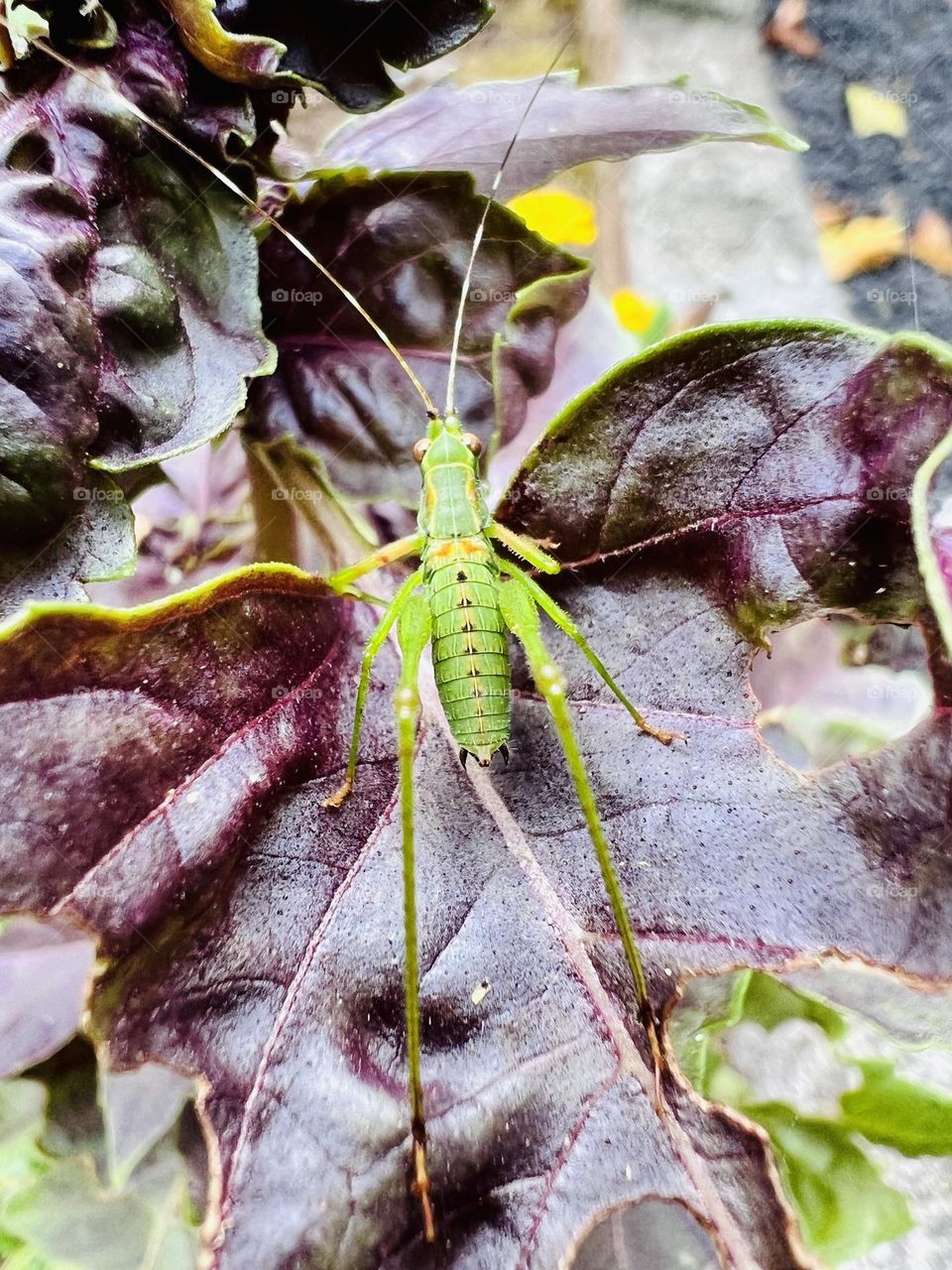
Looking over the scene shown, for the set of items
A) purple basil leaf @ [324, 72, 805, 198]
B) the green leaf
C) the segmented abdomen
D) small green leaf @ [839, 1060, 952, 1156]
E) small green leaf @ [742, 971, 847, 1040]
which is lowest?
small green leaf @ [839, 1060, 952, 1156]

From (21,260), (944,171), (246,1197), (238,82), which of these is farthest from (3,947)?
(944,171)

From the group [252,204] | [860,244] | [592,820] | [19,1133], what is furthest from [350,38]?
[860,244]

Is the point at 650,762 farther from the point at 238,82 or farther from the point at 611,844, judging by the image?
the point at 238,82

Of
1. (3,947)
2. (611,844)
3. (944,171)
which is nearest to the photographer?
(611,844)

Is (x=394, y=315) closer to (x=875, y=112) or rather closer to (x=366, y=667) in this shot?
(x=366, y=667)

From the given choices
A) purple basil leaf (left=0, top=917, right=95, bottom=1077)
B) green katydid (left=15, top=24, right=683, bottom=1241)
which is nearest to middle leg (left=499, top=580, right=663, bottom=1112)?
green katydid (left=15, top=24, right=683, bottom=1241)

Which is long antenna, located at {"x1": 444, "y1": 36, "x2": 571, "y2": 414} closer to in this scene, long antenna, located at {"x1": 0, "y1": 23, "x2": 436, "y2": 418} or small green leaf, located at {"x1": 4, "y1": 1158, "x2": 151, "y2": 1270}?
long antenna, located at {"x1": 0, "y1": 23, "x2": 436, "y2": 418}
